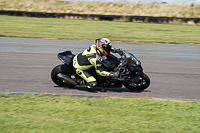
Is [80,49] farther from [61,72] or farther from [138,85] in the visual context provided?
[138,85]

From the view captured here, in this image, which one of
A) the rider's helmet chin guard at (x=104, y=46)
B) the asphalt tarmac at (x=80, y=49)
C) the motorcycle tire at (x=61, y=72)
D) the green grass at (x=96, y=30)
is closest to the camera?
the rider's helmet chin guard at (x=104, y=46)

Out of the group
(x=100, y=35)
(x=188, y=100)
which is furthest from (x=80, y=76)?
(x=100, y=35)

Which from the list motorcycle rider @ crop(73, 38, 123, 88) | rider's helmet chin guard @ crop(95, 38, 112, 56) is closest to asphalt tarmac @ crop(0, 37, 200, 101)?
motorcycle rider @ crop(73, 38, 123, 88)

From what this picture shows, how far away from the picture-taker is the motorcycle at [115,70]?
777 cm

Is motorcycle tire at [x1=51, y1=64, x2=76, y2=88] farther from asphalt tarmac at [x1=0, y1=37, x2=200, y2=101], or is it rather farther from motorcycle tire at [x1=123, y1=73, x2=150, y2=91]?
motorcycle tire at [x1=123, y1=73, x2=150, y2=91]

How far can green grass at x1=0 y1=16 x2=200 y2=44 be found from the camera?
65.2 ft

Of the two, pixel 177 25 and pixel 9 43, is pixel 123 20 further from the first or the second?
pixel 9 43

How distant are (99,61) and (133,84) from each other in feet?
3.75

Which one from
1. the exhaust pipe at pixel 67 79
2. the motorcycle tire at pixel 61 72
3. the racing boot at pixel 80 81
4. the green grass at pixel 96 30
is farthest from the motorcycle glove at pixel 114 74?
the green grass at pixel 96 30

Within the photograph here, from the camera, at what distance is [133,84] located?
8.16 m

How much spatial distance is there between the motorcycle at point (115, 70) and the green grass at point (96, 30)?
1086cm

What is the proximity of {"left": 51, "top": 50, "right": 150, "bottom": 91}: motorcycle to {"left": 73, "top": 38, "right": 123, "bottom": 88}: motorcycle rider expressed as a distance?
13cm

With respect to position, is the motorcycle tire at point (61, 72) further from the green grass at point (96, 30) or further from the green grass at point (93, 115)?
the green grass at point (96, 30)

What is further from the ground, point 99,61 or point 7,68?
point 99,61
